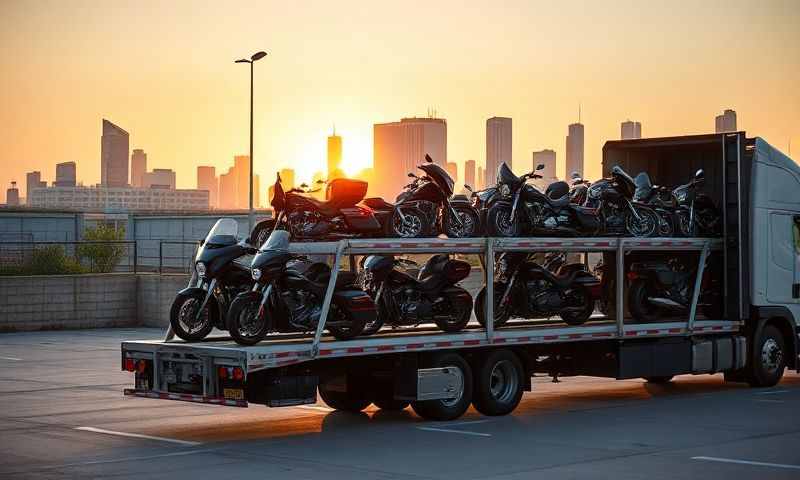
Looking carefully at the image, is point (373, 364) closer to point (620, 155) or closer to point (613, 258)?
point (613, 258)

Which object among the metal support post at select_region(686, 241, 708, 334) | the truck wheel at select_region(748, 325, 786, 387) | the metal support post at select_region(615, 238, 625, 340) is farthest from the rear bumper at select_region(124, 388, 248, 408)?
the truck wheel at select_region(748, 325, 786, 387)

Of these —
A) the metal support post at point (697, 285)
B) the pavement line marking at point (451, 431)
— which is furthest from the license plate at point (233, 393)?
the metal support post at point (697, 285)

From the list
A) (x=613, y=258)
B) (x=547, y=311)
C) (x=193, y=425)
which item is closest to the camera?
(x=193, y=425)

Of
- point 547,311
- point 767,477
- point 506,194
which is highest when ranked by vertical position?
point 506,194

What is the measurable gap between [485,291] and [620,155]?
5928mm

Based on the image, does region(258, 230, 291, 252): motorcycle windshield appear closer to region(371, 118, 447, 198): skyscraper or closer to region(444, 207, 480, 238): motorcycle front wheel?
region(444, 207, 480, 238): motorcycle front wheel

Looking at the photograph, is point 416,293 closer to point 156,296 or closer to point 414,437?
point 414,437

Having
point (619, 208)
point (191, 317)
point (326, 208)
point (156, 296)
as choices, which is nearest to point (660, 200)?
point (619, 208)

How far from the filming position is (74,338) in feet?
104

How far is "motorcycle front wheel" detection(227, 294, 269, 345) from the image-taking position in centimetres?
1488

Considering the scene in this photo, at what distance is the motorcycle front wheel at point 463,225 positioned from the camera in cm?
1748

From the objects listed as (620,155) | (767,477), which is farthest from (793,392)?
(767,477)

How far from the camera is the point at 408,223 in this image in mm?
17062

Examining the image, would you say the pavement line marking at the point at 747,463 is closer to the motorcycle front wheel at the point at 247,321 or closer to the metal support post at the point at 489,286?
the metal support post at the point at 489,286
